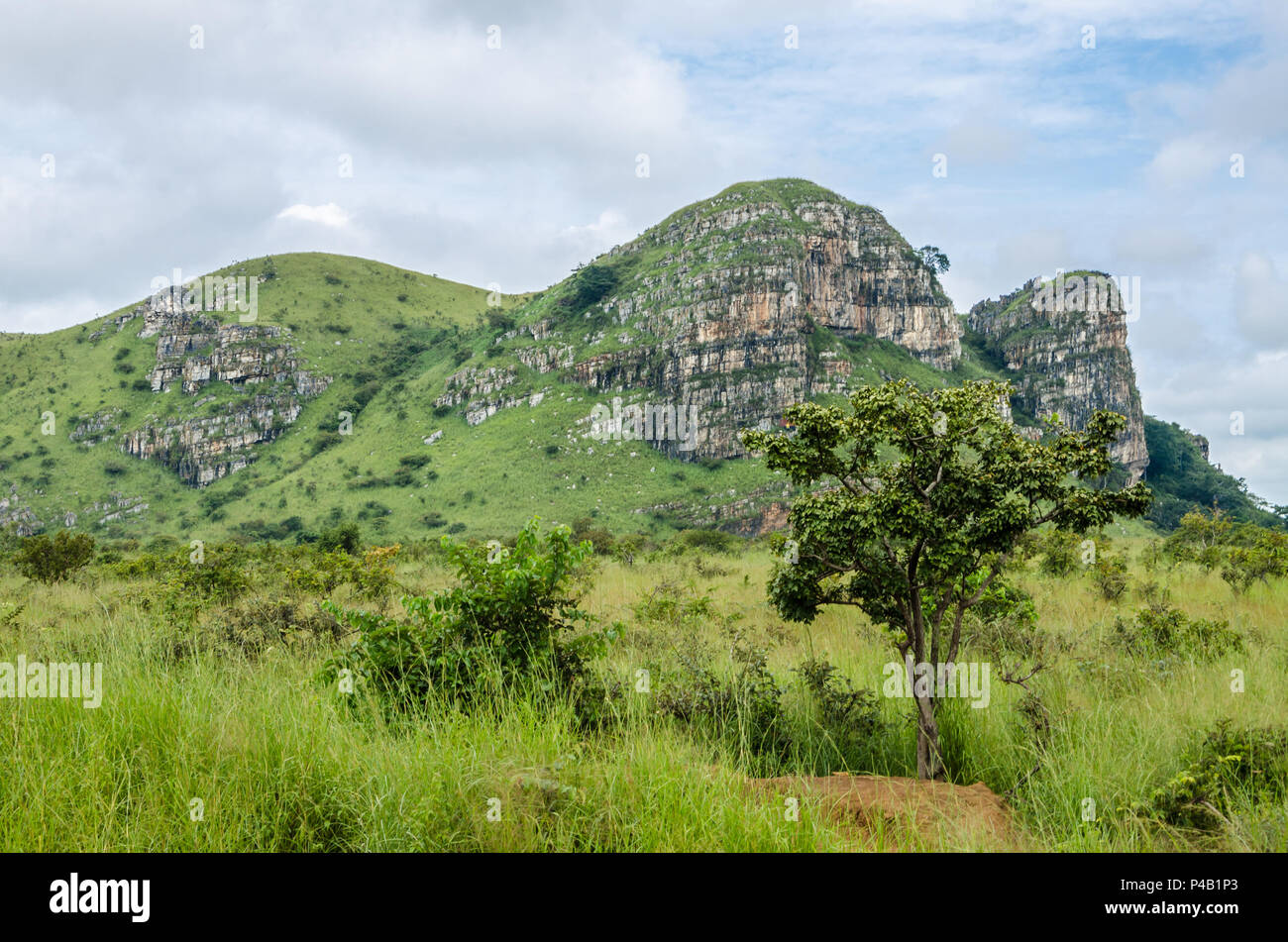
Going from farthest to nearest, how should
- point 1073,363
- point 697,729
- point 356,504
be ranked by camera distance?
point 1073,363 → point 356,504 → point 697,729

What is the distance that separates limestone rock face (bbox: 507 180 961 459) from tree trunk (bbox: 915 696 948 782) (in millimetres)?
95634

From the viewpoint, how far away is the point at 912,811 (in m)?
3.69

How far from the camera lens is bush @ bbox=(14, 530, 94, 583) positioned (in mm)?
18141

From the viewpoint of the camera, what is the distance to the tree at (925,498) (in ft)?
16.7

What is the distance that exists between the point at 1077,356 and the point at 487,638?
164730 millimetres

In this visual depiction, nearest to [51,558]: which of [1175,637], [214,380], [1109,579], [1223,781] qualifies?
[1223,781]

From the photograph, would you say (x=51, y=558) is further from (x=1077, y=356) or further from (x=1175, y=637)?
(x=1077, y=356)

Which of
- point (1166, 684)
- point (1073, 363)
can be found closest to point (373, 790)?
point (1166, 684)

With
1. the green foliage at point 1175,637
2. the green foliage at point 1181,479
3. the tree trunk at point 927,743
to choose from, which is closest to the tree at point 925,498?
the tree trunk at point 927,743

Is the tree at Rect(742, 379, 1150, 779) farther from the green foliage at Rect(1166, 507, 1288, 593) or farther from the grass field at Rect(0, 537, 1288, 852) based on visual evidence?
the green foliage at Rect(1166, 507, 1288, 593)

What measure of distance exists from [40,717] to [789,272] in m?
127

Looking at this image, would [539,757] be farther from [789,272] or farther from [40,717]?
[789,272]

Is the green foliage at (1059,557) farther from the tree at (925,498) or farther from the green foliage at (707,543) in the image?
the green foliage at (707,543)
